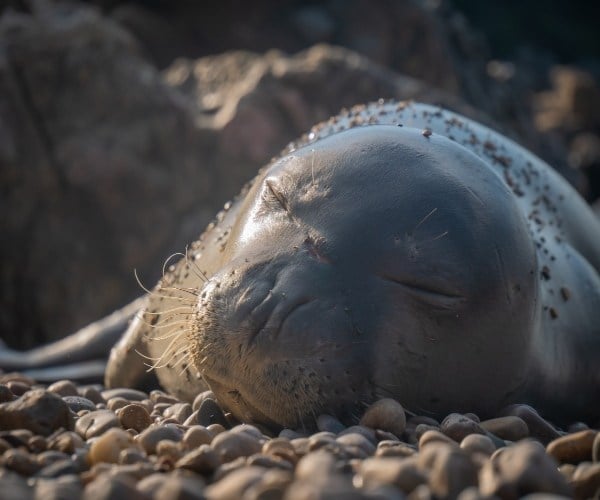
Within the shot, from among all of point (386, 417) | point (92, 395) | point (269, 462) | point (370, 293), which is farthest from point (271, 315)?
point (92, 395)

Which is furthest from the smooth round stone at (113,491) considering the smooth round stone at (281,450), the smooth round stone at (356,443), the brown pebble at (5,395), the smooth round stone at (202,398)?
the smooth round stone at (202,398)

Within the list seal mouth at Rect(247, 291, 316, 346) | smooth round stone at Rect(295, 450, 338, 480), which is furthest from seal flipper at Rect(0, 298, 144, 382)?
smooth round stone at Rect(295, 450, 338, 480)

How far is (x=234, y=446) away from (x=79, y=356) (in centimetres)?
344

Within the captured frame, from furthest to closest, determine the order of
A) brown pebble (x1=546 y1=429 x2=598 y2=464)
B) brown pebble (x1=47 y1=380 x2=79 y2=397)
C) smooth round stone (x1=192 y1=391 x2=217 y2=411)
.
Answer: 1. brown pebble (x1=47 y1=380 x2=79 y2=397)
2. smooth round stone (x1=192 y1=391 x2=217 y2=411)
3. brown pebble (x1=546 y1=429 x2=598 y2=464)

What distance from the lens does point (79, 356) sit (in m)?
5.73

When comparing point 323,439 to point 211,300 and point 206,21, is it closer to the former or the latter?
point 211,300

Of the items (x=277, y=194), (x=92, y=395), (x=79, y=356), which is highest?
(x=277, y=194)

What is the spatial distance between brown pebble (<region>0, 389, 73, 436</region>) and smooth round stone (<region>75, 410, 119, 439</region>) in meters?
0.05

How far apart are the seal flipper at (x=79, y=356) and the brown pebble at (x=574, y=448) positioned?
3.22m

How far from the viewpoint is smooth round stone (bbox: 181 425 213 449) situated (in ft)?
8.57

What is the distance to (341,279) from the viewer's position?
124 inches

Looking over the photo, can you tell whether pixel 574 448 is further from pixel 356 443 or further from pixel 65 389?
pixel 65 389

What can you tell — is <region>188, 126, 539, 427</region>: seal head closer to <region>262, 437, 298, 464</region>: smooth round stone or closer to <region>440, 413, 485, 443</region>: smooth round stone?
<region>440, 413, 485, 443</region>: smooth round stone

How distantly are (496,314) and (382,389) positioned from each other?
50 cm
